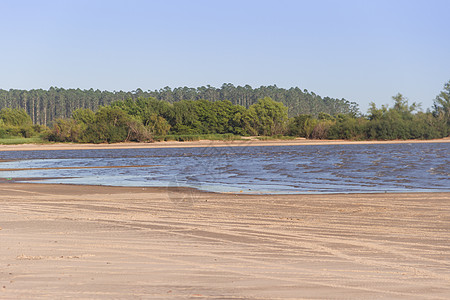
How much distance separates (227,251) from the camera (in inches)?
297

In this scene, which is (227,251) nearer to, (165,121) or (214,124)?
→ (165,121)

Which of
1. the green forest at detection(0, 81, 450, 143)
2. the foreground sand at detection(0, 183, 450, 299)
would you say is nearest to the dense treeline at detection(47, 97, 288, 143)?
Result: the green forest at detection(0, 81, 450, 143)

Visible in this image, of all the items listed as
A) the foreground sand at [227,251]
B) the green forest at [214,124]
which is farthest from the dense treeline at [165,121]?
the foreground sand at [227,251]

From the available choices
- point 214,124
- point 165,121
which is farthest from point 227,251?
point 214,124

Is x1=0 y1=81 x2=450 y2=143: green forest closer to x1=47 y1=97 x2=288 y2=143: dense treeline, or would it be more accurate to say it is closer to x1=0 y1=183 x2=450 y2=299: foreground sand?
x1=47 y1=97 x2=288 y2=143: dense treeline

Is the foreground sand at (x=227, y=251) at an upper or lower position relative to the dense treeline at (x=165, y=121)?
lower

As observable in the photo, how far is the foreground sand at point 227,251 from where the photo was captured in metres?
5.63

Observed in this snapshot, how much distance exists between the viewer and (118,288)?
5660 mm

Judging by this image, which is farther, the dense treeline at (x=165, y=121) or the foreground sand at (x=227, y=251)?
the dense treeline at (x=165, y=121)

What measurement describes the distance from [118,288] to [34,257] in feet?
6.75

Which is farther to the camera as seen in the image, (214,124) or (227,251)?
(214,124)

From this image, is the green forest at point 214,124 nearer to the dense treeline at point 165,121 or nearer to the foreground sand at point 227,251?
the dense treeline at point 165,121

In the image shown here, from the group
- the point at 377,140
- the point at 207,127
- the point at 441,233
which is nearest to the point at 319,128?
the point at 377,140

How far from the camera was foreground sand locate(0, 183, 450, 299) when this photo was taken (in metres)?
5.63
